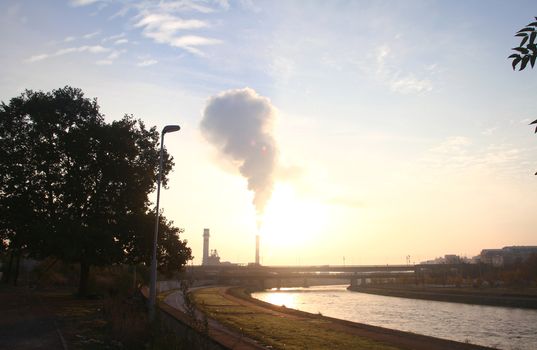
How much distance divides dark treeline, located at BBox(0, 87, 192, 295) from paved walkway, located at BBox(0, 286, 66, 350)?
19.6 feet

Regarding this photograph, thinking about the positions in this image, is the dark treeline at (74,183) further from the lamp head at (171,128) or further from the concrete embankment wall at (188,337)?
the concrete embankment wall at (188,337)

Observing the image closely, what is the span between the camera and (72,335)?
2003cm

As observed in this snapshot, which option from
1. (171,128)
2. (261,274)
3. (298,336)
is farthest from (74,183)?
(261,274)

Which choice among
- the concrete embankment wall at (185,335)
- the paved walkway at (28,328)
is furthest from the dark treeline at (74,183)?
the concrete embankment wall at (185,335)

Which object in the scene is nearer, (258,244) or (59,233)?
(59,233)

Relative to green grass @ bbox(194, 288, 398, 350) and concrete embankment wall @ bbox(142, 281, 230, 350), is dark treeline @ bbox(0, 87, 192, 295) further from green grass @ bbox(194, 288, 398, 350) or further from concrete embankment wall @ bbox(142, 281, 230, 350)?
concrete embankment wall @ bbox(142, 281, 230, 350)

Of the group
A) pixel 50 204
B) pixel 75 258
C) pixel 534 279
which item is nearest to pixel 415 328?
pixel 75 258

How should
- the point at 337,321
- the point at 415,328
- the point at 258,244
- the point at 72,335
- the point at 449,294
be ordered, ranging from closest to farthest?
the point at 72,335 → the point at 337,321 → the point at 415,328 → the point at 449,294 → the point at 258,244

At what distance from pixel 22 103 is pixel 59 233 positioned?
11.9 m

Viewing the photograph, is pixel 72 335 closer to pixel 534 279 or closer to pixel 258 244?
pixel 534 279

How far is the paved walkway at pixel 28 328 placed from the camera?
57.5 feet

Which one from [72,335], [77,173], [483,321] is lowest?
[483,321]

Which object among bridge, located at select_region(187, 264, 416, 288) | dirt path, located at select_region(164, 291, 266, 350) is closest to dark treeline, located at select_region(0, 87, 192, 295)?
dirt path, located at select_region(164, 291, 266, 350)

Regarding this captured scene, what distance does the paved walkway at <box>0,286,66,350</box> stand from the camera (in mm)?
17516
